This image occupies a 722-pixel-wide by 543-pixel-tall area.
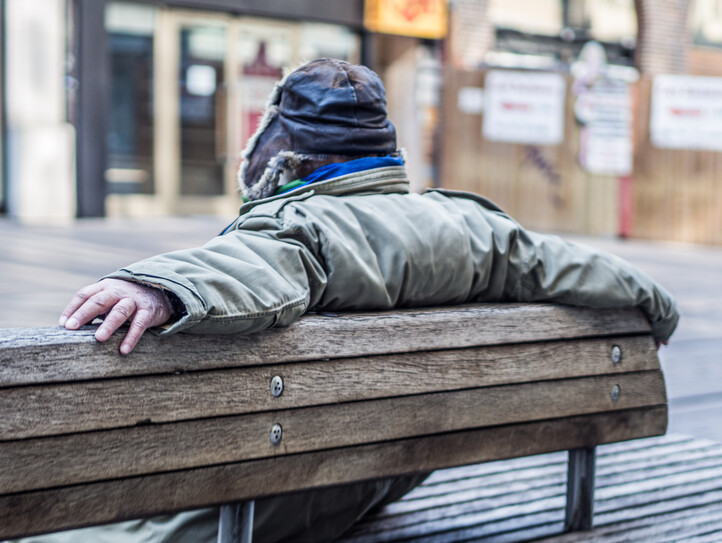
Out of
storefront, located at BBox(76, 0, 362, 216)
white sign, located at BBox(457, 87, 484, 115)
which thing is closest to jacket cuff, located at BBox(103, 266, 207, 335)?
storefront, located at BBox(76, 0, 362, 216)

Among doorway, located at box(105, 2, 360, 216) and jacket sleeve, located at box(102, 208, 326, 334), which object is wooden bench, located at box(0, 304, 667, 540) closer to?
jacket sleeve, located at box(102, 208, 326, 334)

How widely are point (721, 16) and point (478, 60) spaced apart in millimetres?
5172

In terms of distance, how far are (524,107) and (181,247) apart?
18.7 ft

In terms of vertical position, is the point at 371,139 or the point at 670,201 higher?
the point at 371,139

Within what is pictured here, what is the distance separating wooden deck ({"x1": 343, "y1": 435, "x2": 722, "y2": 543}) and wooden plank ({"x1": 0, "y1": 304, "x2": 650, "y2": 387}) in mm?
549

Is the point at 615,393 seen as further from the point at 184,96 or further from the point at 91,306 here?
the point at 184,96

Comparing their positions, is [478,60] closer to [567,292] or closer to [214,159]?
[214,159]

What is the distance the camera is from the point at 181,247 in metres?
8.84

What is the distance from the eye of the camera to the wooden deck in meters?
2.58

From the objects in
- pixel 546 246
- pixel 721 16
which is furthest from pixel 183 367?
pixel 721 16

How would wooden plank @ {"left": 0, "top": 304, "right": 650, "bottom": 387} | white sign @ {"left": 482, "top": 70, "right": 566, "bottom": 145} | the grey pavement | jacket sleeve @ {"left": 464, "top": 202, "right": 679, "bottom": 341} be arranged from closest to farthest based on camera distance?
wooden plank @ {"left": 0, "top": 304, "right": 650, "bottom": 387} → jacket sleeve @ {"left": 464, "top": 202, "right": 679, "bottom": 341} → the grey pavement → white sign @ {"left": 482, "top": 70, "right": 566, "bottom": 145}

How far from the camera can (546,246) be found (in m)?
2.37

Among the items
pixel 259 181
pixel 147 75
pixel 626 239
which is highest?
pixel 147 75

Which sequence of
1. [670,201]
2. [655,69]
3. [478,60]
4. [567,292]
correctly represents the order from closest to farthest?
[567,292] → [670,201] → [478,60] → [655,69]
